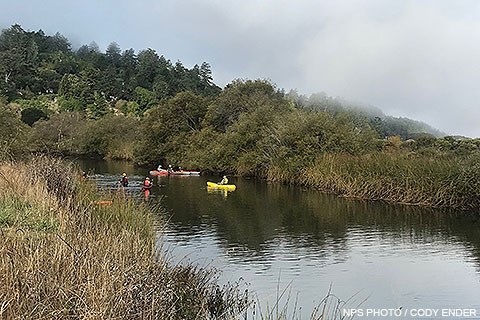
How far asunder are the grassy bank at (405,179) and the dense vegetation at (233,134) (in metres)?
0.05

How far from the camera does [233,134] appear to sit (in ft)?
127

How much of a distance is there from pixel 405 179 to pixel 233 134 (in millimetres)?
16630

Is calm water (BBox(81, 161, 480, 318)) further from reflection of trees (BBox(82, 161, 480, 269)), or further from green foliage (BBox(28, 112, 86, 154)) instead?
green foliage (BBox(28, 112, 86, 154))

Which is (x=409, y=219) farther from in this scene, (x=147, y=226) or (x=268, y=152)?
(x=268, y=152)

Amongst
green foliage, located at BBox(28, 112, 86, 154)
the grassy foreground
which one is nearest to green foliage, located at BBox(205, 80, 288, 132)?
green foliage, located at BBox(28, 112, 86, 154)

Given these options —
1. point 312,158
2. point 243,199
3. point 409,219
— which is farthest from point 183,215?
point 312,158

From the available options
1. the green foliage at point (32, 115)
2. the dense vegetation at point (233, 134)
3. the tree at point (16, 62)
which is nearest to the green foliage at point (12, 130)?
the dense vegetation at point (233, 134)

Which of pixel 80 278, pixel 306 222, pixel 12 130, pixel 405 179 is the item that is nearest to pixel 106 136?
pixel 12 130

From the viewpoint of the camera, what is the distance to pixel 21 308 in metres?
4.81

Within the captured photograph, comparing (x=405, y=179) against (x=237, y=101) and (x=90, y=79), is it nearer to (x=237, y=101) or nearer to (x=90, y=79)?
(x=237, y=101)

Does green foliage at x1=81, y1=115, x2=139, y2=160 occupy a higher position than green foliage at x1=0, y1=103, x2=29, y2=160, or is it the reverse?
green foliage at x1=81, y1=115, x2=139, y2=160

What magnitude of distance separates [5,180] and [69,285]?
20.7 feet

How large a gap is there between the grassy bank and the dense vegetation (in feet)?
0.16

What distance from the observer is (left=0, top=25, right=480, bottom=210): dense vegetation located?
23.7 m
